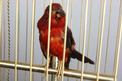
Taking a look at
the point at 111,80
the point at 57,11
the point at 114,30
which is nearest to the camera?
the point at 111,80

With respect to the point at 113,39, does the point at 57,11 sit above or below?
above

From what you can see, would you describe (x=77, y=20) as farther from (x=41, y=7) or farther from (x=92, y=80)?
(x=92, y=80)

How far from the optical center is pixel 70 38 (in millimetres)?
554

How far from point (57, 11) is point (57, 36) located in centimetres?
8

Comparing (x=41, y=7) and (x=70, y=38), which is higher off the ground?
(x=41, y=7)

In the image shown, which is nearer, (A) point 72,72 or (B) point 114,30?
(A) point 72,72

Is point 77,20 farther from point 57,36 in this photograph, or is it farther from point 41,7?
point 57,36

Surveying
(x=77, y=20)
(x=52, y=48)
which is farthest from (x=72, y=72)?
(x=77, y=20)

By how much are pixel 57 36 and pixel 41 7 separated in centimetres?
45

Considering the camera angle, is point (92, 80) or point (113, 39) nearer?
point (92, 80)

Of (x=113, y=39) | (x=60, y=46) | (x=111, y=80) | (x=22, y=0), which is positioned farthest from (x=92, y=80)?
(x=22, y=0)

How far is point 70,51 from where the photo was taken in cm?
54

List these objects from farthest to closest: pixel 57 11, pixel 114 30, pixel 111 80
A: pixel 114 30
pixel 57 11
pixel 111 80

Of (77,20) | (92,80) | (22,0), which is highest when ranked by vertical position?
(22,0)
